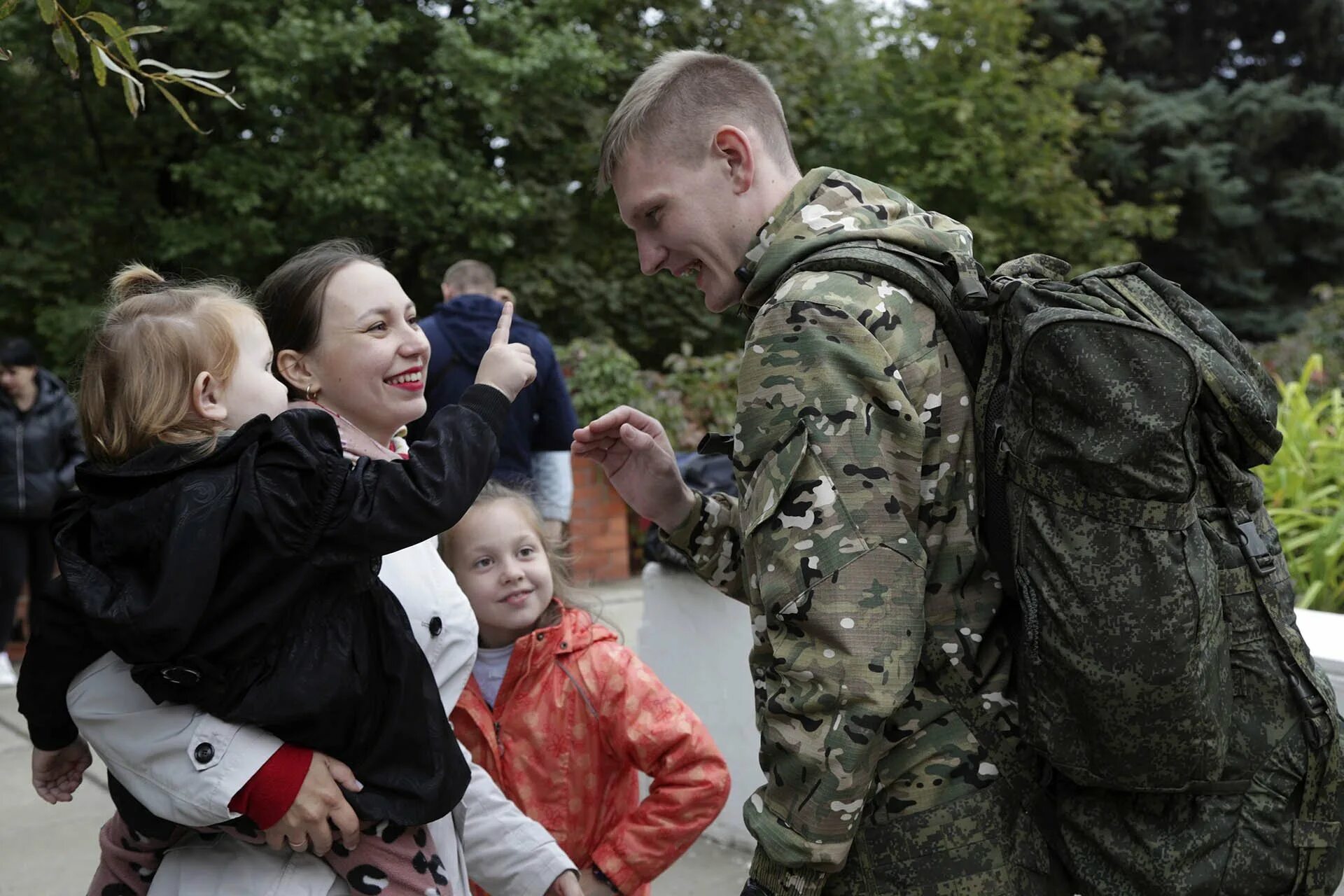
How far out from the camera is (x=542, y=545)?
9.20 ft

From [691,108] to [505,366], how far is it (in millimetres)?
509

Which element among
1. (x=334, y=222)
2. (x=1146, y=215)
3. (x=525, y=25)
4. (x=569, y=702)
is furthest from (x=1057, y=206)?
(x=569, y=702)

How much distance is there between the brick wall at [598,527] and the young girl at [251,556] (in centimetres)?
690

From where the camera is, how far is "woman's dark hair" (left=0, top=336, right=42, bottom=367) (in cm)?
687

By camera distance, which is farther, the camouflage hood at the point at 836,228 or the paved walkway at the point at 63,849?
the paved walkway at the point at 63,849

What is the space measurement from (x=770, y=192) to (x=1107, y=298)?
0.55 meters

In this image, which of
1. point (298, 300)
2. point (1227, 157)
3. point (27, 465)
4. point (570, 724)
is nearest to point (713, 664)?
point (570, 724)

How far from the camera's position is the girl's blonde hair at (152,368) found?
1.83 metres

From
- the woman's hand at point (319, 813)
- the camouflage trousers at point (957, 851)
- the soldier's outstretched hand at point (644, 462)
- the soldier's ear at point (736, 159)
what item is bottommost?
the woman's hand at point (319, 813)

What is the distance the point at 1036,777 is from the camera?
1736 mm

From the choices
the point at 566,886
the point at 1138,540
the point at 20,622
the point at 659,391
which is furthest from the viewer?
the point at 659,391

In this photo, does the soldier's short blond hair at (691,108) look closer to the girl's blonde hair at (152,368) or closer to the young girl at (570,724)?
the girl's blonde hair at (152,368)

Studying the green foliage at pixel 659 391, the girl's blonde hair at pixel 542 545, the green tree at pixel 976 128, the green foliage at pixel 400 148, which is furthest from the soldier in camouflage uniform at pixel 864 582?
the green tree at pixel 976 128

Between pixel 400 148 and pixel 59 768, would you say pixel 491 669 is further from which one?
pixel 400 148
